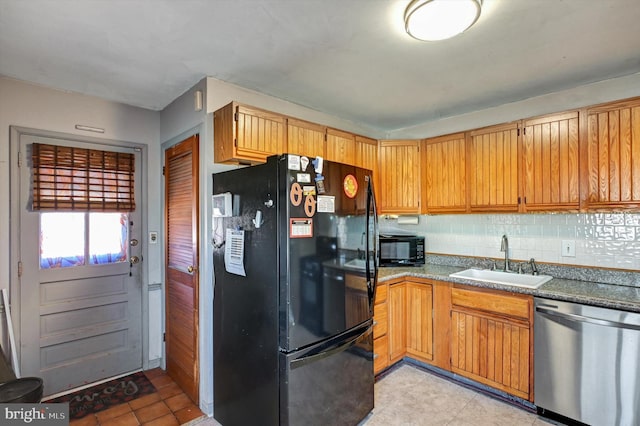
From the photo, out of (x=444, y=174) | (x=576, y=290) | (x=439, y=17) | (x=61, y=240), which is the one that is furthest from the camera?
(x=444, y=174)

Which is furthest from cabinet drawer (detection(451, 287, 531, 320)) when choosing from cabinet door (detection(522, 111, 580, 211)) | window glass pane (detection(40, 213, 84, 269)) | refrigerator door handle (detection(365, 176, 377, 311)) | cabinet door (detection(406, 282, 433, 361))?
window glass pane (detection(40, 213, 84, 269))

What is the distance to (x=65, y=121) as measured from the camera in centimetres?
255

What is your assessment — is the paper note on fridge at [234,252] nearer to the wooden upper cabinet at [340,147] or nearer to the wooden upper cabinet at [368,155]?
the wooden upper cabinet at [340,147]

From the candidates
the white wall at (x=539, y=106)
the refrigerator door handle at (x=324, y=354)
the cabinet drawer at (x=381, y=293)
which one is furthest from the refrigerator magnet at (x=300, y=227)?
the white wall at (x=539, y=106)

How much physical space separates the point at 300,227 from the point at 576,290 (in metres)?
1.99

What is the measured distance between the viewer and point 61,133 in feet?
8.30

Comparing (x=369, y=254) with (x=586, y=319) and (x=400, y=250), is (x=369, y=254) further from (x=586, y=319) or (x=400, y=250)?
(x=586, y=319)

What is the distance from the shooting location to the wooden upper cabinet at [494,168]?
8.77 feet

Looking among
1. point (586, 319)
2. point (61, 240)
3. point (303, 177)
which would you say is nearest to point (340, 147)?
point (303, 177)

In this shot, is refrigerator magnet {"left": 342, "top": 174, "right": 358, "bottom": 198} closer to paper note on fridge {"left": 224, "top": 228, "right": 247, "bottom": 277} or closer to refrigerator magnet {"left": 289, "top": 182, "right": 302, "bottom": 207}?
refrigerator magnet {"left": 289, "top": 182, "right": 302, "bottom": 207}

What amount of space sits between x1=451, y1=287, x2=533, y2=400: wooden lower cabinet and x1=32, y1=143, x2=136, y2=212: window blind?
3.05 meters

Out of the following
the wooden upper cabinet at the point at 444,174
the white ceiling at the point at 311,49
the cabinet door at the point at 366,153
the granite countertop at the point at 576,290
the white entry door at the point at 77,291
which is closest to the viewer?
the white ceiling at the point at 311,49

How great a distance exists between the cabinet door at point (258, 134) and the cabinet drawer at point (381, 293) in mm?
1397

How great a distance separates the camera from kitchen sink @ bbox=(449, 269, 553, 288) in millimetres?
2554
